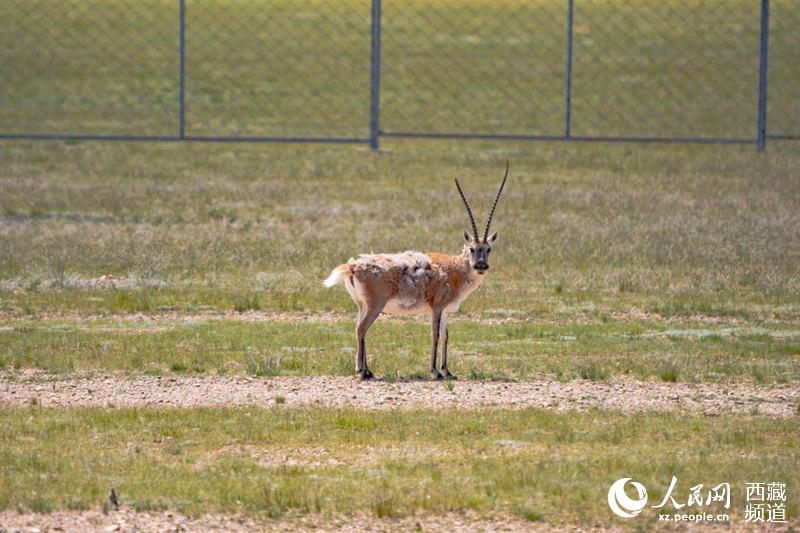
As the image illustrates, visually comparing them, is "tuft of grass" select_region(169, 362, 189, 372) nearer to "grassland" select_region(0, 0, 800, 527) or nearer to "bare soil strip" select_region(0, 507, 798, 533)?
"grassland" select_region(0, 0, 800, 527)

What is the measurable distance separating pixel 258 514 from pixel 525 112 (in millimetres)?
34834

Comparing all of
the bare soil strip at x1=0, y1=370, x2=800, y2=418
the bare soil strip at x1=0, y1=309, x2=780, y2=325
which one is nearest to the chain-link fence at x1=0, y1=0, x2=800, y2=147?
the bare soil strip at x1=0, y1=309, x2=780, y2=325

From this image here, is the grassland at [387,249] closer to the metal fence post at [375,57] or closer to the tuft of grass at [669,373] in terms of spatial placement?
the tuft of grass at [669,373]

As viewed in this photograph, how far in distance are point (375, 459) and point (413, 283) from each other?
346 cm

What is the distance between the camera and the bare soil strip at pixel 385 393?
13.5 metres

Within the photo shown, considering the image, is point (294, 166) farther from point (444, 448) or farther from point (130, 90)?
point (444, 448)

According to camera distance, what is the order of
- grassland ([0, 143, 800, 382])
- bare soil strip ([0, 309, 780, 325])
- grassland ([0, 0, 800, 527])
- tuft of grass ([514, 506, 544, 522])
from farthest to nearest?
1. bare soil strip ([0, 309, 780, 325])
2. grassland ([0, 143, 800, 382])
3. grassland ([0, 0, 800, 527])
4. tuft of grass ([514, 506, 544, 522])

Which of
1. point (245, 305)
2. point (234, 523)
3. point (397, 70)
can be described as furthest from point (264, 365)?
point (397, 70)

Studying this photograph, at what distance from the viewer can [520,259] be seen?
22.2 metres

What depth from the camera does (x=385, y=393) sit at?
13.9 meters

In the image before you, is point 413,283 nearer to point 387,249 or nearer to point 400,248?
point 387,249

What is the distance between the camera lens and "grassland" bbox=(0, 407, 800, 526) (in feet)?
34.6

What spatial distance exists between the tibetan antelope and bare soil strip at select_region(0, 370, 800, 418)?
0.65 metres

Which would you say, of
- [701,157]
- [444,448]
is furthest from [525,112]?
[444,448]
